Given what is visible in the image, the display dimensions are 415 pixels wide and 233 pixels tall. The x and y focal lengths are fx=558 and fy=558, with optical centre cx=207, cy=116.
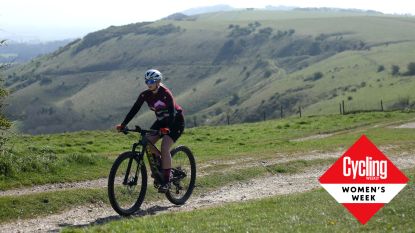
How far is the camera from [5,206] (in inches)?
532

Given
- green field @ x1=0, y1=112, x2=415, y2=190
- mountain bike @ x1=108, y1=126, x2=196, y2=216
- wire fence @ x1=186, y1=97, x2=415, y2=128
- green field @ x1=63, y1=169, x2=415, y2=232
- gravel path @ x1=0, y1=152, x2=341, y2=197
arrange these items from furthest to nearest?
wire fence @ x1=186, y1=97, x2=415, y2=128 → green field @ x1=0, y1=112, x2=415, y2=190 → gravel path @ x1=0, y1=152, x2=341, y2=197 → mountain bike @ x1=108, y1=126, x2=196, y2=216 → green field @ x1=63, y1=169, x2=415, y2=232

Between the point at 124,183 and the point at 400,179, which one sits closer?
the point at 124,183

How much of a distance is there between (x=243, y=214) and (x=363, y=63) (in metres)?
176

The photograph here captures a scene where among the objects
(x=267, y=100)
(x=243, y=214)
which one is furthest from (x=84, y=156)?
(x=267, y=100)

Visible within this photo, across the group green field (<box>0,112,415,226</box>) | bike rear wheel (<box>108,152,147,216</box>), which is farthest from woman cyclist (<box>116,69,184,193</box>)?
green field (<box>0,112,415,226</box>)

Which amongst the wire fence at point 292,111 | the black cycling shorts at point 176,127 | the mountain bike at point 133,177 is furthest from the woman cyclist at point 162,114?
the wire fence at point 292,111

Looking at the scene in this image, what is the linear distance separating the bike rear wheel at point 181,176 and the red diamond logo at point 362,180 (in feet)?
12.6

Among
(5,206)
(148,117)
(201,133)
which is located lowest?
(148,117)

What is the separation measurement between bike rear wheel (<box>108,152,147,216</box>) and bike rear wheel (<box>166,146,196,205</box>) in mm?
1071

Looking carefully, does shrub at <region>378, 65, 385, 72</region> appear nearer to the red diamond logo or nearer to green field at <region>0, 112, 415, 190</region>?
green field at <region>0, 112, 415, 190</region>

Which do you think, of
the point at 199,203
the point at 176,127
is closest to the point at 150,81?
the point at 176,127

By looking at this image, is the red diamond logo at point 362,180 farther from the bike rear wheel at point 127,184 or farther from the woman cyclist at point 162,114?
the bike rear wheel at point 127,184

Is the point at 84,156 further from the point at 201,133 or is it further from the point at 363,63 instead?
the point at 363,63

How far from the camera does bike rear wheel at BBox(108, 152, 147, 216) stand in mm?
13094
